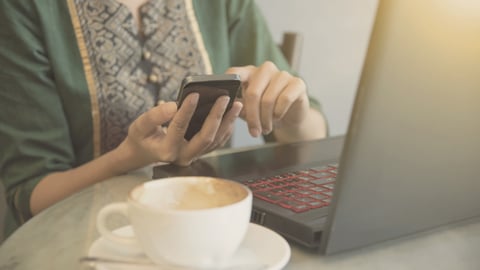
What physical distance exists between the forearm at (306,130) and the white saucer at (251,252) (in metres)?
0.47

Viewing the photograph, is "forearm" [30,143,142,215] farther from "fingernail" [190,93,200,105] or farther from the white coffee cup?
the white coffee cup

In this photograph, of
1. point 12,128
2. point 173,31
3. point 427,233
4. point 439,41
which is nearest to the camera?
point 439,41

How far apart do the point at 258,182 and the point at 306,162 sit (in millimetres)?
125

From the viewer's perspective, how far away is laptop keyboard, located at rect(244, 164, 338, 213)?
0.51 metres

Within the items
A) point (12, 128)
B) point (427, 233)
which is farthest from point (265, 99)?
point (12, 128)

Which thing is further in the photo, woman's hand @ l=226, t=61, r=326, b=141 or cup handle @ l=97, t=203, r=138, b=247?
woman's hand @ l=226, t=61, r=326, b=141

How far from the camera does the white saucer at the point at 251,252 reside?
16.2 inches

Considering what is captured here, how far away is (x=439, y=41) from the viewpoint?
0.38 m

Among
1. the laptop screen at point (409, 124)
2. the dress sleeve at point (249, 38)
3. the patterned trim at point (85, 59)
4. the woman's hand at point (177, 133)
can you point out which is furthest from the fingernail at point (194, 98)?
the dress sleeve at point (249, 38)

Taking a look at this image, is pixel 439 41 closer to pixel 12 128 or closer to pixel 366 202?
pixel 366 202

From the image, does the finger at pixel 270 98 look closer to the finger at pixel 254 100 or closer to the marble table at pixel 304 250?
the finger at pixel 254 100

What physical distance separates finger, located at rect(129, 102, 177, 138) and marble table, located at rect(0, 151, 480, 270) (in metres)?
0.13

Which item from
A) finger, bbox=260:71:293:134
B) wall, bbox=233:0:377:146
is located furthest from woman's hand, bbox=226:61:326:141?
wall, bbox=233:0:377:146

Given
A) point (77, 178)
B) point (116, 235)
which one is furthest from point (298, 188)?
point (77, 178)
